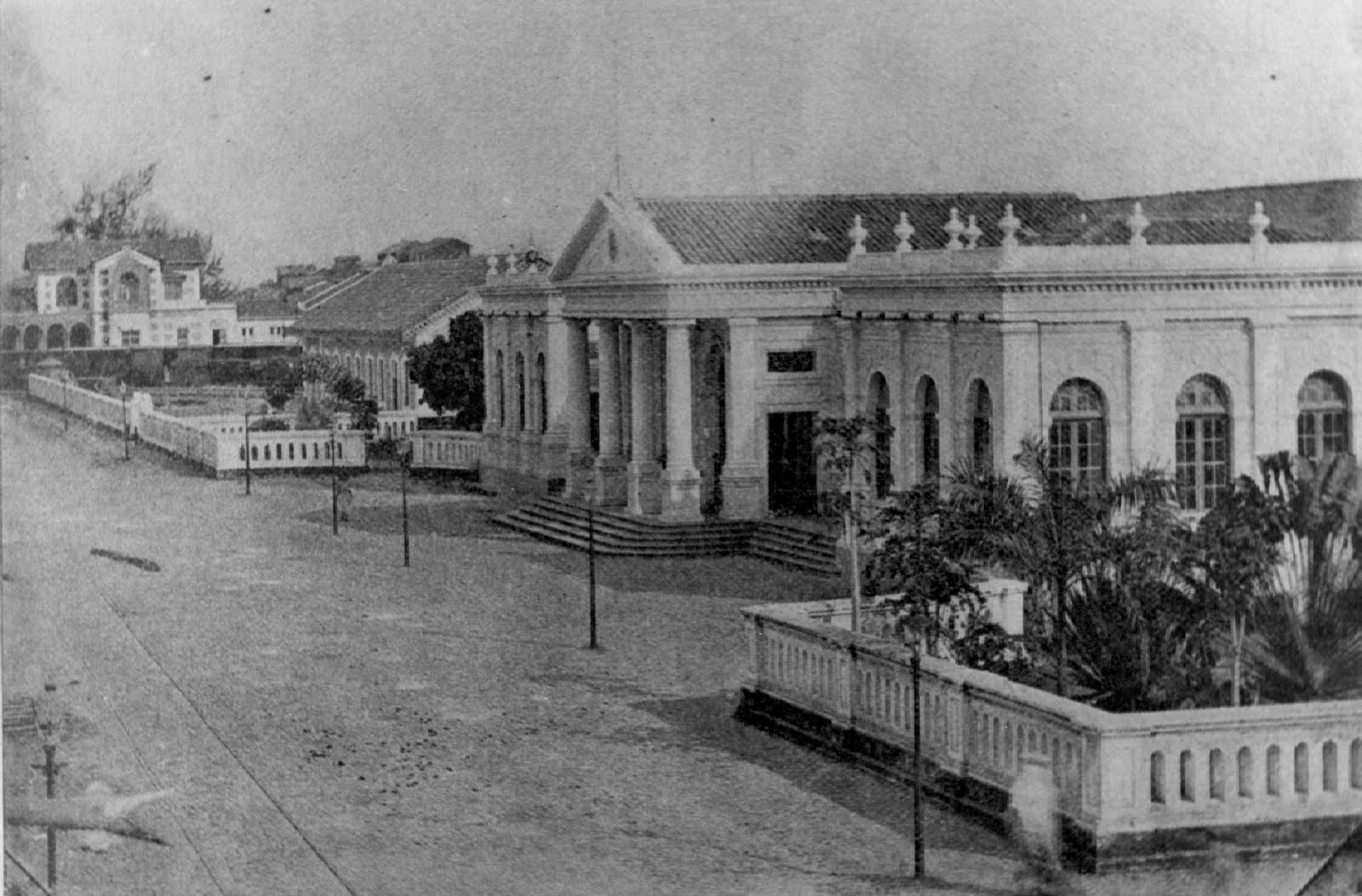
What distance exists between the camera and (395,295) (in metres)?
27.4

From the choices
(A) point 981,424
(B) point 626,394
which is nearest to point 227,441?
(B) point 626,394

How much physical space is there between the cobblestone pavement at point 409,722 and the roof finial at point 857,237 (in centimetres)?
429

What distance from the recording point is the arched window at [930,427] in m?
22.4

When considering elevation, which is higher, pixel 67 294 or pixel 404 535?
pixel 67 294

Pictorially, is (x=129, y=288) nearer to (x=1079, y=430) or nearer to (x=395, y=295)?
(x=1079, y=430)

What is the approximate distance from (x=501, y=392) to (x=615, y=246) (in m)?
7.33

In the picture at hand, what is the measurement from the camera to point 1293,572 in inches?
497

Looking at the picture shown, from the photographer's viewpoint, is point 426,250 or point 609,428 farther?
point 609,428

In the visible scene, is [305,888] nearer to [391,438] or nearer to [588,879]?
[588,879]

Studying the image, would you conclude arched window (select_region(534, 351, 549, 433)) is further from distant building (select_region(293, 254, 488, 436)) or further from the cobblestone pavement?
the cobblestone pavement

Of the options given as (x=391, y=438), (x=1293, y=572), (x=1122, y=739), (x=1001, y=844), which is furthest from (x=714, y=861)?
(x=391, y=438)

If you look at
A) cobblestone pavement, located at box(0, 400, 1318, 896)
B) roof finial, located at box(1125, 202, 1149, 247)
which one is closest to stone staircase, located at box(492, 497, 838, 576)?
cobblestone pavement, located at box(0, 400, 1318, 896)

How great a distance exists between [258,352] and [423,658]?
29.2 ft

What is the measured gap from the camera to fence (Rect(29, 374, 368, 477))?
24766 millimetres
